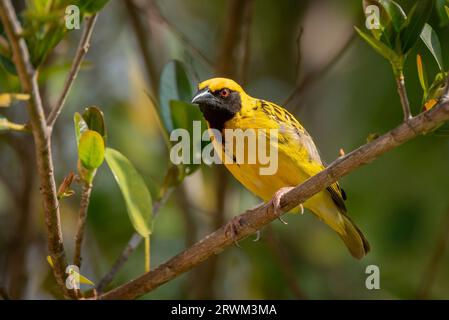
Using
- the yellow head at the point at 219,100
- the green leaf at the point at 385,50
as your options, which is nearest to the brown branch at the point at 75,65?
the green leaf at the point at 385,50

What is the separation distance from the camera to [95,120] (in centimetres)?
277

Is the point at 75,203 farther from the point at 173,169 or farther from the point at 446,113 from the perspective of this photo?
the point at 446,113

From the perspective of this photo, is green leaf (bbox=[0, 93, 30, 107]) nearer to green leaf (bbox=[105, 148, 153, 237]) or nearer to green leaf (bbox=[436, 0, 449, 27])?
Result: green leaf (bbox=[105, 148, 153, 237])

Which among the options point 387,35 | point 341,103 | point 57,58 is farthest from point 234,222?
point 341,103

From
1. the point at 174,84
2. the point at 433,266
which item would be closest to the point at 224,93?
the point at 174,84

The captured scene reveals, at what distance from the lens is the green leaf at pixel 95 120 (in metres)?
2.74

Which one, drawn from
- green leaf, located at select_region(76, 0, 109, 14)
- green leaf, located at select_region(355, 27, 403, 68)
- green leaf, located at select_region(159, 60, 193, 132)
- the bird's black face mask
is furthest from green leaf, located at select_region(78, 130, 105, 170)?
the bird's black face mask

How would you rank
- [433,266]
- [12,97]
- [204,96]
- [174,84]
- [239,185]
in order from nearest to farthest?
[12,97] → [174,84] → [204,96] → [433,266] → [239,185]

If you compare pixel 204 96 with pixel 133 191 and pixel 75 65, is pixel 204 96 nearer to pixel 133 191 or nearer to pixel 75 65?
pixel 133 191

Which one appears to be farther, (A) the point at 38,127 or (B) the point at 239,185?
(B) the point at 239,185

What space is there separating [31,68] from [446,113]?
1.28m

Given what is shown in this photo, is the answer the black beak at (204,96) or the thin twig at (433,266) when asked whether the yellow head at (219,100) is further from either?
the thin twig at (433,266)

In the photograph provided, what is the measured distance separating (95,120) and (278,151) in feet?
4.01

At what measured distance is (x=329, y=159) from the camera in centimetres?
585
